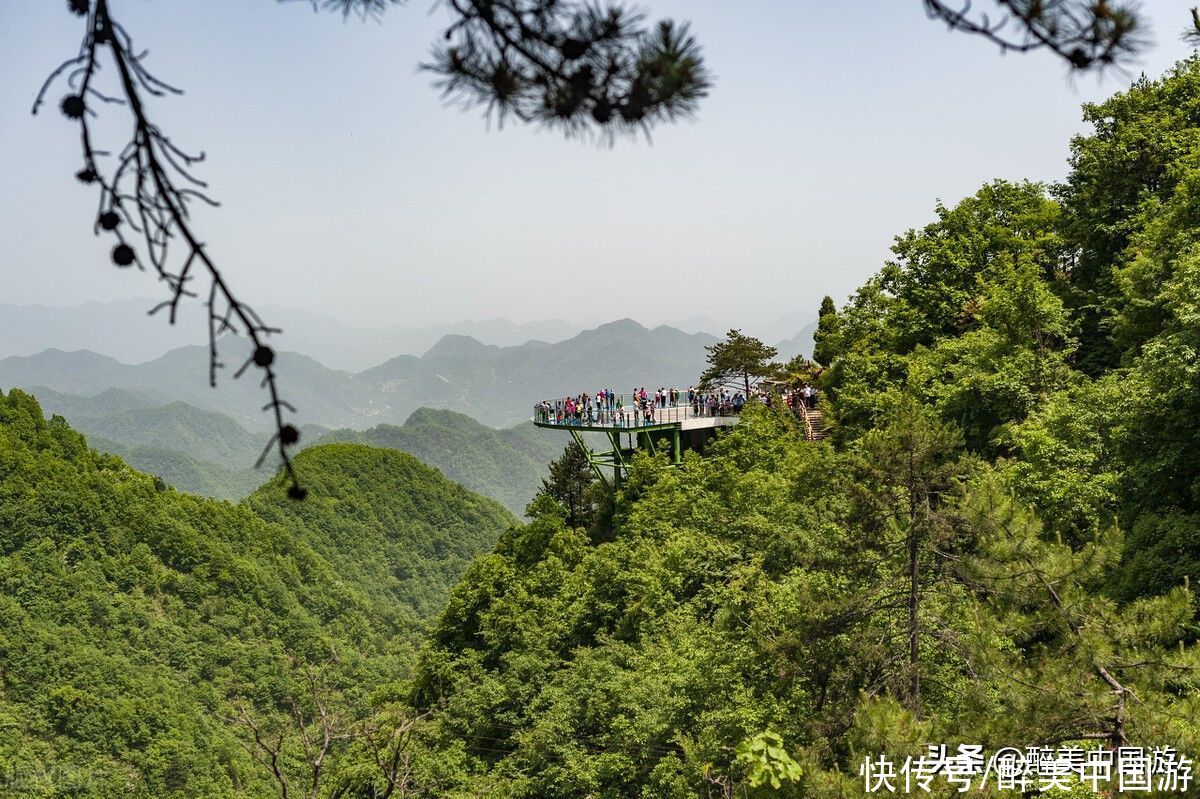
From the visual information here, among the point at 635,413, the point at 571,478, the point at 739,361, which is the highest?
the point at 739,361

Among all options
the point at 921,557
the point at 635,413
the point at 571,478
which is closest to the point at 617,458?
the point at 635,413

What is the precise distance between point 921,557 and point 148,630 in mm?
60492

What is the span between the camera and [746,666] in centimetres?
1308

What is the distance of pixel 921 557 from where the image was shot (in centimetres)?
1089

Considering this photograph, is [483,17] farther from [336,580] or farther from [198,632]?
[336,580]

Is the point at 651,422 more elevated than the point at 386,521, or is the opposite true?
the point at 651,422

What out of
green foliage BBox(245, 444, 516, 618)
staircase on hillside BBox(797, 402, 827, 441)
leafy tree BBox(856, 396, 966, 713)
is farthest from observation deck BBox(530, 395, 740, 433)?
green foliage BBox(245, 444, 516, 618)

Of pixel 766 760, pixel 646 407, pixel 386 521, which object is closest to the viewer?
pixel 766 760

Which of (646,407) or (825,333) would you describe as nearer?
(646,407)

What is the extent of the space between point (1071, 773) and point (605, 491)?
29.1m

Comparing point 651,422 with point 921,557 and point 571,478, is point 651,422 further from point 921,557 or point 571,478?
point 921,557

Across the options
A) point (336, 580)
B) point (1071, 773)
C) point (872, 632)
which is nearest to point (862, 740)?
point (1071, 773)

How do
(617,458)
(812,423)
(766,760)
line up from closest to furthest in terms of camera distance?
(766,760)
(812,423)
(617,458)

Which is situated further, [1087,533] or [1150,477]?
[1087,533]
